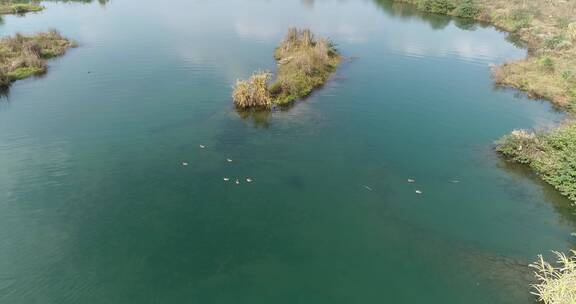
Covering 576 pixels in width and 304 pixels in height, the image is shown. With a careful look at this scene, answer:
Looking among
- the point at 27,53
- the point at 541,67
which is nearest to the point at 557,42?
the point at 541,67

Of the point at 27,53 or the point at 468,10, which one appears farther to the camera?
the point at 468,10

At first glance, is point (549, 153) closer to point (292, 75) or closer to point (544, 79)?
point (544, 79)

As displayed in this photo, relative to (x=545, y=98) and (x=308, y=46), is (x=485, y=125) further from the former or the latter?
(x=308, y=46)

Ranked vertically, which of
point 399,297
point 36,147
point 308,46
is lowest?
point 399,297

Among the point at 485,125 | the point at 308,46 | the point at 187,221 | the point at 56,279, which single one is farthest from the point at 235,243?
the point at 308,46

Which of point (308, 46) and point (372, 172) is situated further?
point (308, 46)

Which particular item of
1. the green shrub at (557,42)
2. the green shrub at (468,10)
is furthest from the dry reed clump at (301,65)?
the green shrub at (468,10)
